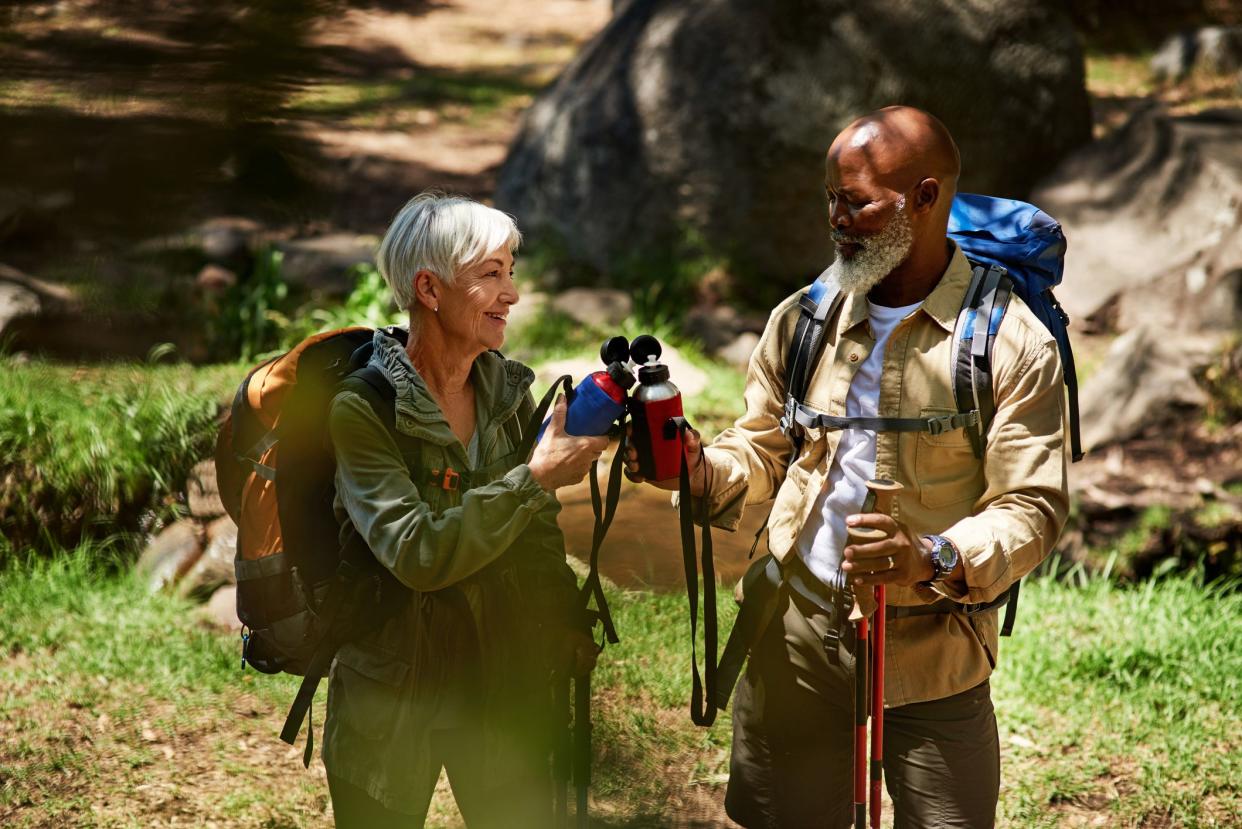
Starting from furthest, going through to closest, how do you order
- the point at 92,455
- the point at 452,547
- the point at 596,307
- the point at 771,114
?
1. the point at 771,114
2. the point at 596,307
3. the point at 92,455
4. the point at 452,547

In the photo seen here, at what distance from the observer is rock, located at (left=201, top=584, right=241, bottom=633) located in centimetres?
500

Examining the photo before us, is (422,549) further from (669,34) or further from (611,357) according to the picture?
(669,34)

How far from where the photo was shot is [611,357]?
8.20ft

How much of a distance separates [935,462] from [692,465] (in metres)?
0.50

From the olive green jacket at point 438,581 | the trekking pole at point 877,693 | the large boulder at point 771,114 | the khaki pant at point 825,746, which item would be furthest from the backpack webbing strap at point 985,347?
the large boulder at point 771,114

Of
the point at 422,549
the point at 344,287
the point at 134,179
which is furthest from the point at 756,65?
the point at 134,179

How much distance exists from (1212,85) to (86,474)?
9756 millimetres

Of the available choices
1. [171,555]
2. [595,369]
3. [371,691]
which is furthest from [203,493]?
[371,691]

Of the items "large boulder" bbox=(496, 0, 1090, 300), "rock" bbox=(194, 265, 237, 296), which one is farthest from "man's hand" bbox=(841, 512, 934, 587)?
"large boulder" bbox=(496, 0, 1090, 300)

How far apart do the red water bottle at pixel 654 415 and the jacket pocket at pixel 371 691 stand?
65 cm

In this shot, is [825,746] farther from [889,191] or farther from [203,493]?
[203,493]

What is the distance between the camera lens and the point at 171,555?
17.6 feet

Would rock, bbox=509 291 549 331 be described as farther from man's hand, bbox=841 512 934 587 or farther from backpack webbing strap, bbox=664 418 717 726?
man's hand, bbox=841 512 934 587

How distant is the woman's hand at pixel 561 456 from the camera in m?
2.42
